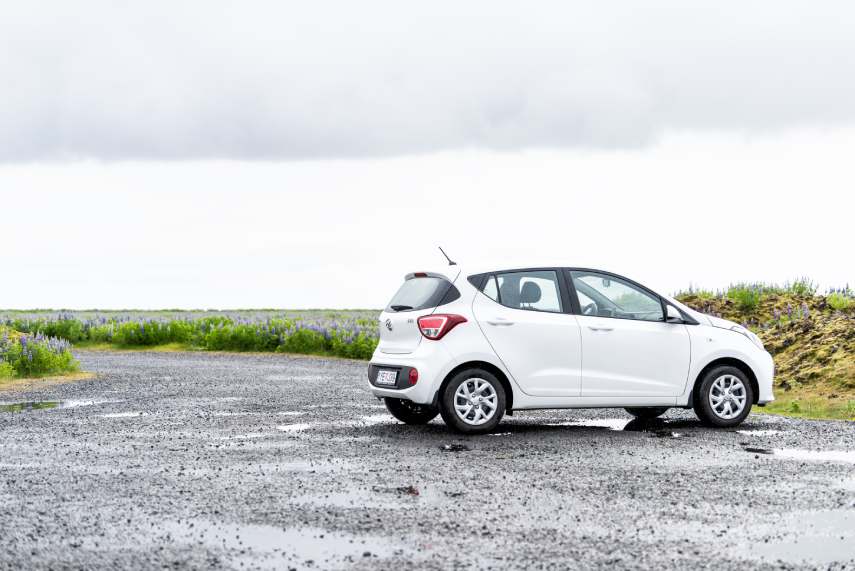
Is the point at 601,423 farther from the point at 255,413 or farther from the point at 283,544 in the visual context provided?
the point at 283,544

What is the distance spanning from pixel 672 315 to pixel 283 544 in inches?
272

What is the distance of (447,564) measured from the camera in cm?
556

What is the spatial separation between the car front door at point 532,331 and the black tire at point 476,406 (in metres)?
0.25

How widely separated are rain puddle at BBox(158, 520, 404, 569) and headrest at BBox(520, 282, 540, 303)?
5282 millimetres

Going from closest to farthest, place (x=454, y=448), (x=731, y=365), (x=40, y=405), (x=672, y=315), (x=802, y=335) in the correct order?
(x=454, y=448), (x=672, y=315), (x=731, y=365), (x=40, y=405), (x=802, y=335)

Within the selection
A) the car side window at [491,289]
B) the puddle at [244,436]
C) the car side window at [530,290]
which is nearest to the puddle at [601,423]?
the car side window at [530,290]

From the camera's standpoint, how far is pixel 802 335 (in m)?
19.0

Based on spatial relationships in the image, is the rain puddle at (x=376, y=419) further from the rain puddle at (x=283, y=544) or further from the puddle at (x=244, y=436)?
the rain puddle at (x=283, y=544)

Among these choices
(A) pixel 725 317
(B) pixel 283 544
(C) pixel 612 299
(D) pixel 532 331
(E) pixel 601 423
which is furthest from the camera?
(A) pixel 725 317

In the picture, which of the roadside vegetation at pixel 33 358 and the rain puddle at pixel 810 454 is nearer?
the rain puddle at pixel 810 454

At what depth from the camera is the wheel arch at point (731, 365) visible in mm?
11758

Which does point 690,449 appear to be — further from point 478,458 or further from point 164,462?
point 164,462

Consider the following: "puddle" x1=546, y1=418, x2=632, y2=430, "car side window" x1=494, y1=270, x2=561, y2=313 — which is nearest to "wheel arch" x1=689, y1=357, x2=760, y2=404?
"puddle" x1=546, y1=418, x2=632, y2=430

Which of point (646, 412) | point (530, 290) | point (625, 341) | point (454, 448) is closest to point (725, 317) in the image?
point (646, 412)
